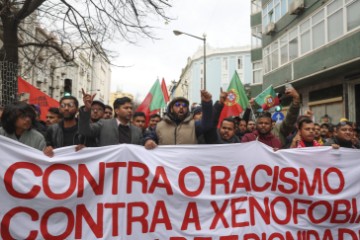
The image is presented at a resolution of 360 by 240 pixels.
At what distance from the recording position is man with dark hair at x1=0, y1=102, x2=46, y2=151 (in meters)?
3.47

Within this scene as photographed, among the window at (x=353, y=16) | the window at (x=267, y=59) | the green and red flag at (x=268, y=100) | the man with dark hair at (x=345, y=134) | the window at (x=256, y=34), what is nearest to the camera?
the man with dark hair at (x=345, y=134)

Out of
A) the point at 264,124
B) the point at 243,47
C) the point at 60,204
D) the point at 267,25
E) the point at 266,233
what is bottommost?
the point at 266,233

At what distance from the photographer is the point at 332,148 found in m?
3.96

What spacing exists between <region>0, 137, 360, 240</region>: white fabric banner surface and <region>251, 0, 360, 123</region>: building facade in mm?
8724

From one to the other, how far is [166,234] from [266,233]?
3.28 ft

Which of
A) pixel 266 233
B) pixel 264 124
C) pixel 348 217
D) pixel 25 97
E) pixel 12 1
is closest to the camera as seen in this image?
pixel 266 233

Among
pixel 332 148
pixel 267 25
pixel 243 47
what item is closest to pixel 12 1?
pixel 332 148

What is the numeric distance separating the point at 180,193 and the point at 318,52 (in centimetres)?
1200

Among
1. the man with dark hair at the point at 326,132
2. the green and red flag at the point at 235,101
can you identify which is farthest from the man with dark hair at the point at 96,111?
the man with dark hair at the point at 326,132

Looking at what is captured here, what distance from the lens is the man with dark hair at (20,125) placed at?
347 cm

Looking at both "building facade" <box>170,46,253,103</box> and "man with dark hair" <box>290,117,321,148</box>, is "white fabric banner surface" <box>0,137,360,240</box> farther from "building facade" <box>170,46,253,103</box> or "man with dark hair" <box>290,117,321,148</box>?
"building facade" <box>170,46,253,103</box>

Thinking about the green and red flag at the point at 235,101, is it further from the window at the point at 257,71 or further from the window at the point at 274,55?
the window at the point at 257,71

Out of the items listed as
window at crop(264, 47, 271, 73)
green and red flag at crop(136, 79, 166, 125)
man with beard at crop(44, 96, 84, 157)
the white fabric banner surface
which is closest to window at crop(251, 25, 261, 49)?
window at crop(264, 47, 271, 73)

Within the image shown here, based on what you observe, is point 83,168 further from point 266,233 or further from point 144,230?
point 266,233
